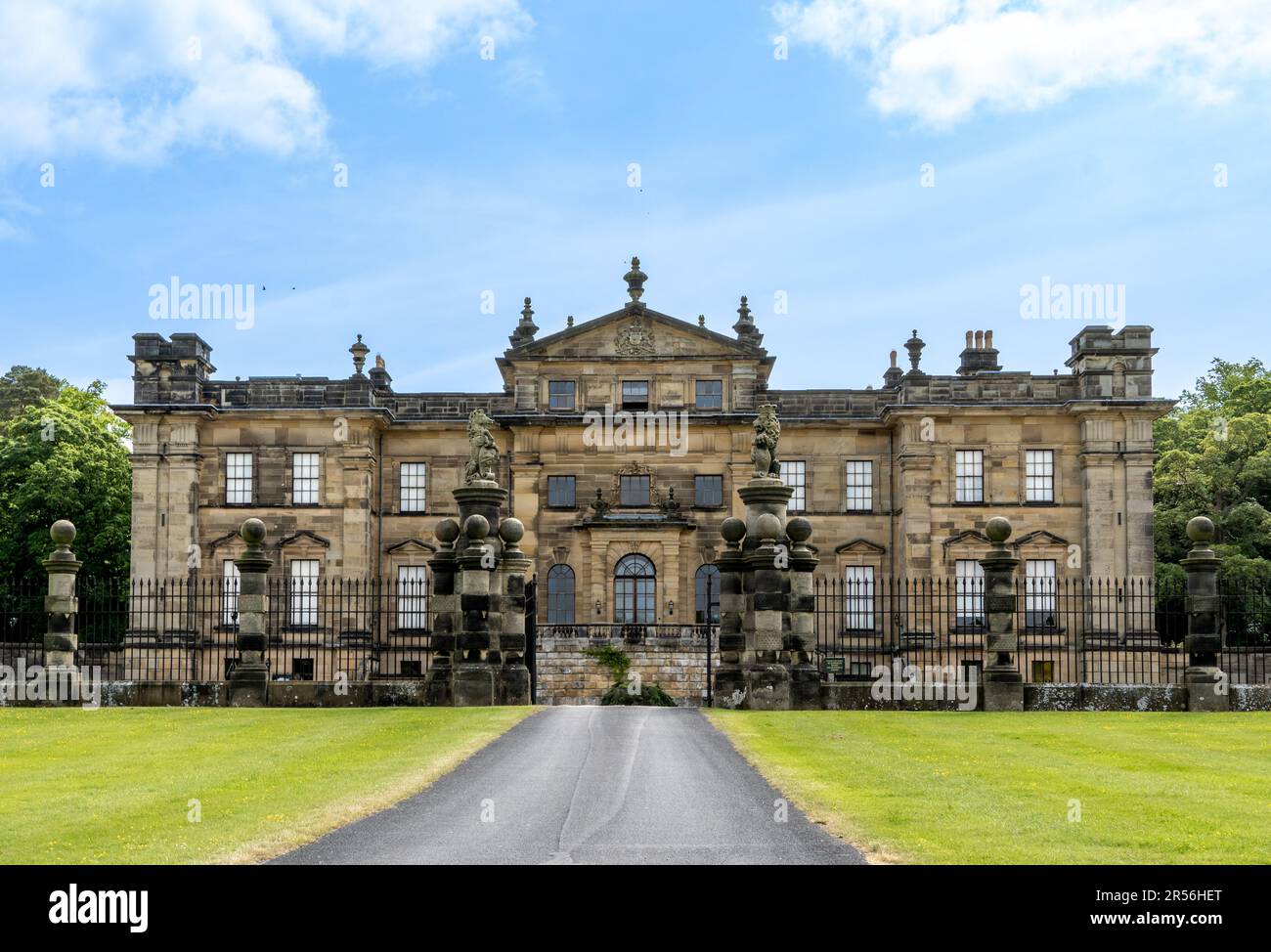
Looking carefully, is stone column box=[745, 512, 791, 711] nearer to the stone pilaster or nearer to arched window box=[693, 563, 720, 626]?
the stone pilaster

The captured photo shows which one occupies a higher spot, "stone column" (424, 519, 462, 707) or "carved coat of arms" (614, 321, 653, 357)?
"carved coat of arms" (614, 321, 653, 357)

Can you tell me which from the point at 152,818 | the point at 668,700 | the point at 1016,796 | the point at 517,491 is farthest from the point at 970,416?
the point at 152,818

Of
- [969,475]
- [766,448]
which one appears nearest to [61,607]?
[766,448]

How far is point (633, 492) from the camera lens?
2039 inches

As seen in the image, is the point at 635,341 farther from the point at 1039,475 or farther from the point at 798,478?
the point at 1039,475

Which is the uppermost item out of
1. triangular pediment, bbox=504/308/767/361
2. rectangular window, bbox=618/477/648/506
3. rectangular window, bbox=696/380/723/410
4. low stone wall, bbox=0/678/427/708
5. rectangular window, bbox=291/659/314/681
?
triangular pediment, bbox=504/308/767/361

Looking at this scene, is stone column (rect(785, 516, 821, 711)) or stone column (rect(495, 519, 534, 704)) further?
stone column (rect(495, 519, 534, 704))

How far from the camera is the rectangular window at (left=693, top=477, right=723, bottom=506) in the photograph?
51.6 metres

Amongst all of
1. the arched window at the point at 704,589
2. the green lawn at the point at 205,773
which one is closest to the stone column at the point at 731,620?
the green lawn at the point at 205,773

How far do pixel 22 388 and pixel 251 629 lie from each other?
52514 mm

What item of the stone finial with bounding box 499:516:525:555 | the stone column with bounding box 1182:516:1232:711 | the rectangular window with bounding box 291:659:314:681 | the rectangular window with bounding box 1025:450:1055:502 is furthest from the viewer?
the rectangular window with bounding box 1025:450:1055:502

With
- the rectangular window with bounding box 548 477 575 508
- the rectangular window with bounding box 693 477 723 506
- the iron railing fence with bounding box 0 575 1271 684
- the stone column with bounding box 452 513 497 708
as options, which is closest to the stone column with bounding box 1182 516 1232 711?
the stone column with bounding box 452 513 497 708

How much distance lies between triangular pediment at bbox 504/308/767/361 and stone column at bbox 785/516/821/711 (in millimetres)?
24747
